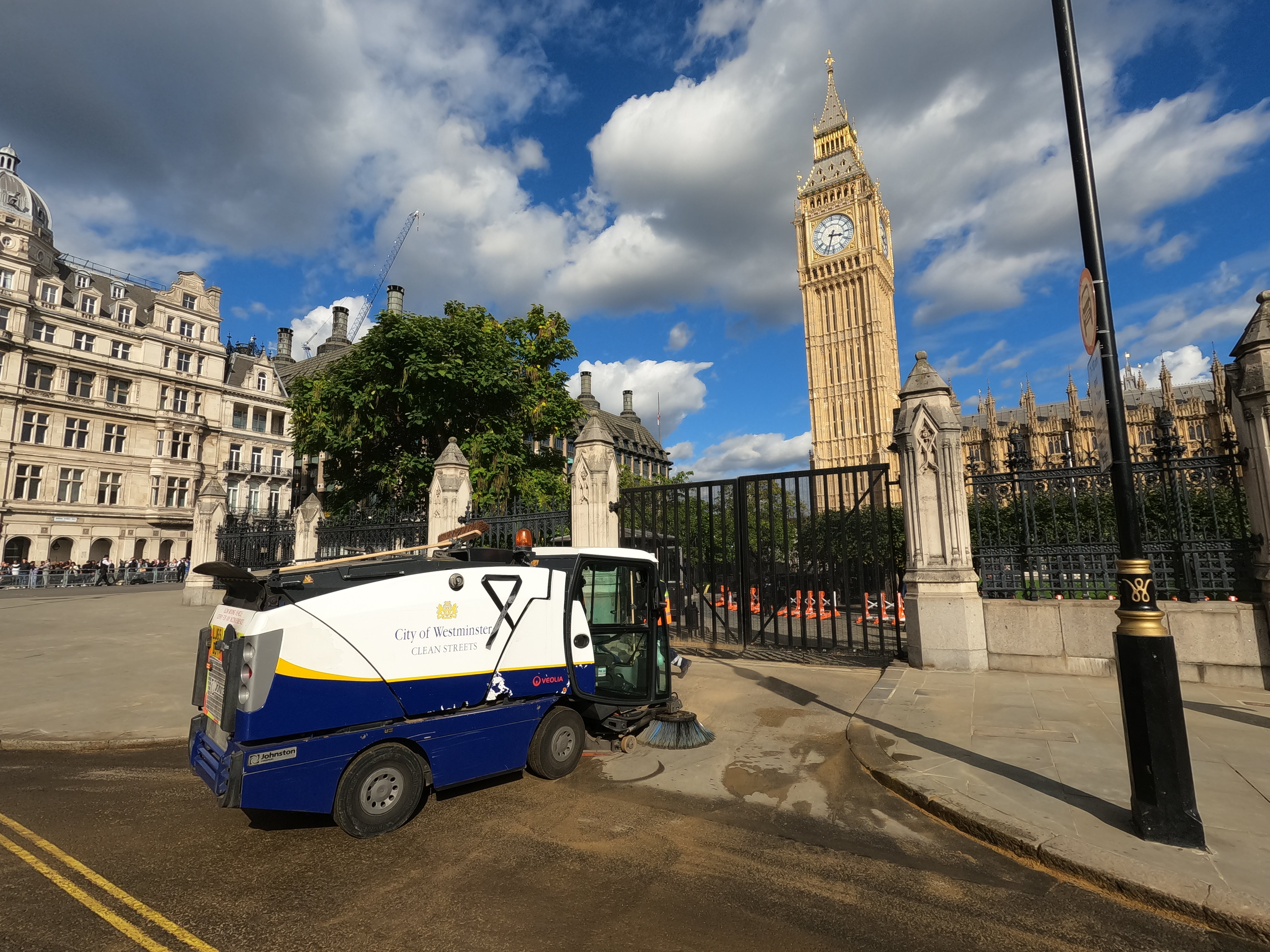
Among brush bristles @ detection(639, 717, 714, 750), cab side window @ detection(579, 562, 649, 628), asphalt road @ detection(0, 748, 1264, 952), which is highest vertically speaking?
cab side window @ detection(579, 562, 649, 628)

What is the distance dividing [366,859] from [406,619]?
1.51 m

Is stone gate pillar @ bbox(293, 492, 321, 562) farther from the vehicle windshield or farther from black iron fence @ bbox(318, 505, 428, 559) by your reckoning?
the vehicle windshield

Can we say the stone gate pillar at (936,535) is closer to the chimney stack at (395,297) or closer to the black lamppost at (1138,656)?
the black lamppost at (1138,656)

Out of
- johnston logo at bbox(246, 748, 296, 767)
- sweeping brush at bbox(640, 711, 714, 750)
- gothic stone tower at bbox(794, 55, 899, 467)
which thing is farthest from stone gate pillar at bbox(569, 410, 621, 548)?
gothic stone tower at bbox(794, 55, 899, 467)

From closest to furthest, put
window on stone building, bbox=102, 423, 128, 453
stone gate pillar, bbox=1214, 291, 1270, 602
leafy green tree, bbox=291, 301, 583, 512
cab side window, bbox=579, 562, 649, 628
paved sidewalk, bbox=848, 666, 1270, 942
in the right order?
1. paved sidewalk, bbox=848, 666, 1270, 942
2. cab side window, bbox=579, 562, 649, 628
3. stone gate pillar, bbox=1214, 291, 1270, 602
4. leafy green tree, bbox=291, 301, 583, 512
5. window on stone building, bbox=102, 423, 128, 453

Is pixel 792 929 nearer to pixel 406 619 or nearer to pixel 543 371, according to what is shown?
pixel 406 619

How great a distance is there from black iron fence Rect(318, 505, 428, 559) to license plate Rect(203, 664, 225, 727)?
1078cm

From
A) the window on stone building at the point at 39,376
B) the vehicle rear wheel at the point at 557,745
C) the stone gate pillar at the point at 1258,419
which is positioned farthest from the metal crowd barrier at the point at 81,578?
the stone gate pillar at the point at 1258,419

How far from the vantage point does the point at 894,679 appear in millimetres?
8047

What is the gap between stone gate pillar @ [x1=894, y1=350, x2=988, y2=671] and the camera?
27.7ft

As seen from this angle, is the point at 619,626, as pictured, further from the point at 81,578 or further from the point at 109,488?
the point at 109,488

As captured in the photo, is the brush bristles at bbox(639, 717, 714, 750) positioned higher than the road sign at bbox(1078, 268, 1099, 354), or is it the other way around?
the road sign at bbox(1078, 268, 1099, 354)

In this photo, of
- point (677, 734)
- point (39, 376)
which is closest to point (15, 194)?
point (39, 376)

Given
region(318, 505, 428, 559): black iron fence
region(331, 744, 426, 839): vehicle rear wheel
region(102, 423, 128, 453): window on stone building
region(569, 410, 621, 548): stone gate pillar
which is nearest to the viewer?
region(331, 744, 426, 839): vehicle rear wheel
